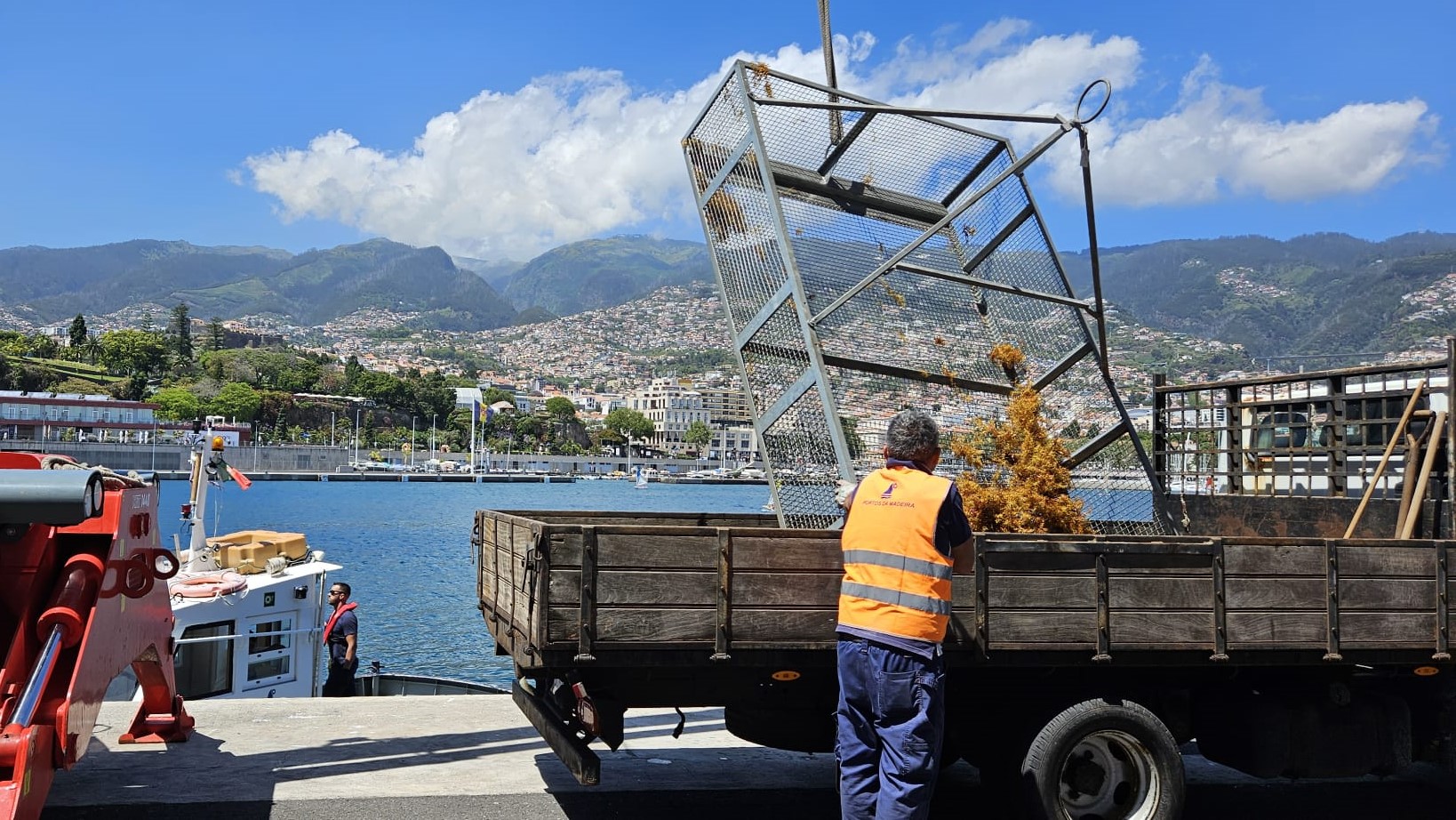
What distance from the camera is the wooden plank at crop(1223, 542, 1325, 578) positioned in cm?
607

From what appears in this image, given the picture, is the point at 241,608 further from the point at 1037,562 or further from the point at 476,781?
the point at 1037,562

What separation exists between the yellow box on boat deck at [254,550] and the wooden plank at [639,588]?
1178 centimetres

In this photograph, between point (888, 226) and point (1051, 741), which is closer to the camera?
point (1051, 741)

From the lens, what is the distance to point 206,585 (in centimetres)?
1410

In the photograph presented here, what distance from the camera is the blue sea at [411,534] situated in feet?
102

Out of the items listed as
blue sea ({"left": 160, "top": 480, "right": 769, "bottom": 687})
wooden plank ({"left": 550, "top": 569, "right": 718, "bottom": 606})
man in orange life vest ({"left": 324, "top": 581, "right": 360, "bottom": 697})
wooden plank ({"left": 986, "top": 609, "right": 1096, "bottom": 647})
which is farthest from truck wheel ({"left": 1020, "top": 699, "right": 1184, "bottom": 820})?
man in orange life vest ({"left": 324, "top": 581, "right": 360, "bottom": 697})

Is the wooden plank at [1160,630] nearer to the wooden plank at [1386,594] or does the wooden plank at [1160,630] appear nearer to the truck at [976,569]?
the truck at [976,569]

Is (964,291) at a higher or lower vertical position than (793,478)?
higher

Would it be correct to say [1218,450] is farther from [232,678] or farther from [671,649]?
[232,678]

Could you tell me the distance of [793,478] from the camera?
27.0ft

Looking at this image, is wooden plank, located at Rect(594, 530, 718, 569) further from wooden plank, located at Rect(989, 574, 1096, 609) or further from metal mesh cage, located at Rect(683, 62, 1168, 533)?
metal mesh cage, located at Rect(683, 62, 1168, 533)

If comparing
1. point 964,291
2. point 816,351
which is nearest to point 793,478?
point 816,351

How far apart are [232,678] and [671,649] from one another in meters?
11.7

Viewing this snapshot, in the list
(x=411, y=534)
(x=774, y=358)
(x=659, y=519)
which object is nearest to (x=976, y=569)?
(x=774, y=358)
